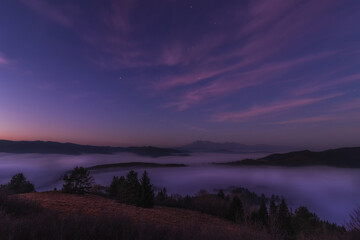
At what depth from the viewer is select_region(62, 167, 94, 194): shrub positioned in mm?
30141

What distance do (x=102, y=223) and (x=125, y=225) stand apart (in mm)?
764

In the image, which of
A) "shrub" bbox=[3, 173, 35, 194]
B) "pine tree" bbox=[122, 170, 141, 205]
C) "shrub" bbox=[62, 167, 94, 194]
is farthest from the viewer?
"shrub" bbox=[3, 173, 35, 194]

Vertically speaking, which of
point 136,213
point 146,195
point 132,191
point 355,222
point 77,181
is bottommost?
point 146,195

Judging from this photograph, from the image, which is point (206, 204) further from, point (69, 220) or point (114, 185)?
point (69, 220)

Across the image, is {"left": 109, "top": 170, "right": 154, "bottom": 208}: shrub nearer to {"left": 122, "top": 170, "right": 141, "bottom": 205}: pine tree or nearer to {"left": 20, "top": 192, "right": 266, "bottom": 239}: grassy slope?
{"left": 122, "top": 170, "right": 141, "bottom": 205}: pine tree

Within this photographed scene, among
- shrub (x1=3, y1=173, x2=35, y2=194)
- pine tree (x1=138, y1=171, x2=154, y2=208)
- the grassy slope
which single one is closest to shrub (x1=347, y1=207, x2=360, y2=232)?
the grassy slope

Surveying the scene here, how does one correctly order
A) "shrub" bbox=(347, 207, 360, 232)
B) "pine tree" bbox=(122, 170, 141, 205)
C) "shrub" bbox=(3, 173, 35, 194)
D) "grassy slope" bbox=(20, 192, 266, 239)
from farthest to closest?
"shrub" bbox=(3, 173, 35, 194), "pine tree" bbox=(122, 170, 141, 205), "grassy slope" bbox=(20, 192, 266, 239), "shrub" bbox=(347, 207, 360, 232)

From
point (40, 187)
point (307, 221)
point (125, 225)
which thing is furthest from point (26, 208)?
point (40, 187)

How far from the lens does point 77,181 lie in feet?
101

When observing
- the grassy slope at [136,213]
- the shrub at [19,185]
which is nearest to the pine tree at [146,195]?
the grassy slope at [136,213]

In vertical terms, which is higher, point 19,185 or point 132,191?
point 132,191

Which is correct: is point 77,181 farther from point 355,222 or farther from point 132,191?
point 355,222

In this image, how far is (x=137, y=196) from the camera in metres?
32.6

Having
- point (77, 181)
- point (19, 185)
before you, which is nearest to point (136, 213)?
point (77, 181)
